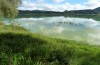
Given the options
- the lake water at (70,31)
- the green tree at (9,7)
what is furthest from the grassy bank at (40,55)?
the lake water at (70,31)

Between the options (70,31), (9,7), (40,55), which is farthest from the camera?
(70,31)

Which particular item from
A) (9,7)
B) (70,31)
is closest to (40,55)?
(9,7)

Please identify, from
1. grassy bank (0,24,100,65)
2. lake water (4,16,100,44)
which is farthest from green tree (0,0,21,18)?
grassy bank (0,24,100,65)

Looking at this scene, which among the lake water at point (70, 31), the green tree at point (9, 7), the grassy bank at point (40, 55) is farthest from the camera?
the lake water at point (70, 31)

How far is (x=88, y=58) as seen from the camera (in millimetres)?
14758

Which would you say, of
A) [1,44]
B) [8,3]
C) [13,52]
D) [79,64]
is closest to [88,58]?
[79,64]

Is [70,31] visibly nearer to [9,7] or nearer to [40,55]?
[9,7]

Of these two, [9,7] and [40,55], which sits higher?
[9,7]

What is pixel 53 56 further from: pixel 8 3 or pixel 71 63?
pixel 8 3

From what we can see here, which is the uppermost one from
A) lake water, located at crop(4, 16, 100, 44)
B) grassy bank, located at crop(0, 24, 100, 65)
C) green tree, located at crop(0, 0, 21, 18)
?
green tree, located at crop(0, 0, 21, 18)

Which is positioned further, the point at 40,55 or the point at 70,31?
the point at 70,31

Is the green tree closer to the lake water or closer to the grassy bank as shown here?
the lake water

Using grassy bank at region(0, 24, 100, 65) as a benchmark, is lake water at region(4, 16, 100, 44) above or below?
below

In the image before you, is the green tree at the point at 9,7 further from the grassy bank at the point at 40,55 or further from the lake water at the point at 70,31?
the grassy bank at the point at 40,55
